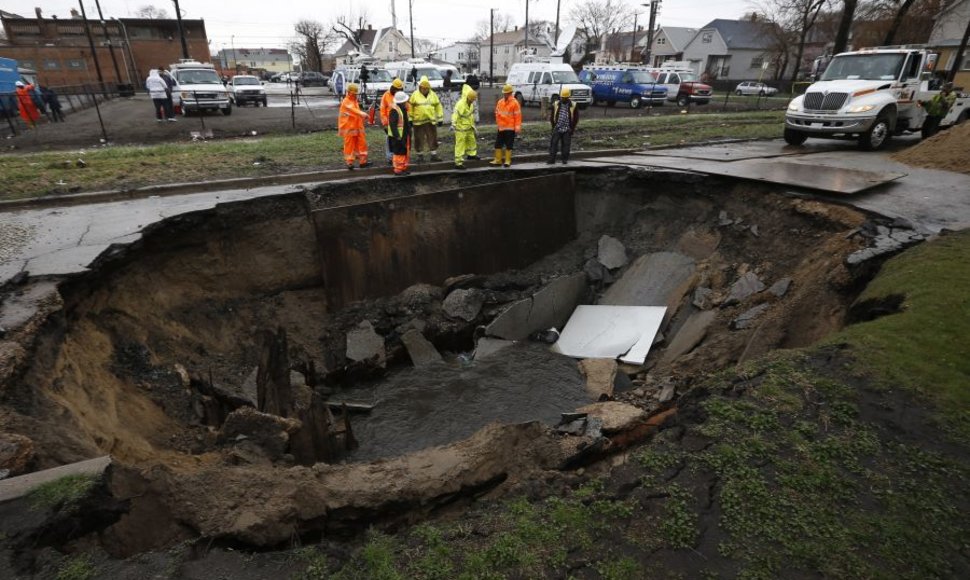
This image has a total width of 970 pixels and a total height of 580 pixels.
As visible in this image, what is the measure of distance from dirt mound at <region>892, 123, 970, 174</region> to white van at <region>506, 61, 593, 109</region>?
516 inches

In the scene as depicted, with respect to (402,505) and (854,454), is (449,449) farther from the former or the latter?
(854,454)

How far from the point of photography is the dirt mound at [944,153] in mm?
10172

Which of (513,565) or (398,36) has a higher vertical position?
(398,36)

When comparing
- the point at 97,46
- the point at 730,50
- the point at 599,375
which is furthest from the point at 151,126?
the point at 730,50

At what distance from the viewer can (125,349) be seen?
17.4 ft

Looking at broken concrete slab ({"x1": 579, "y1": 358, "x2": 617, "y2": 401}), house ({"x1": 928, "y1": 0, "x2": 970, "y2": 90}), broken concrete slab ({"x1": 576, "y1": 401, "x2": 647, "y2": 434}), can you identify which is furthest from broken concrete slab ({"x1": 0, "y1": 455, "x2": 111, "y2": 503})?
house ({"x1": 928, "y1": 0, "x2": 970, "y2": 90})

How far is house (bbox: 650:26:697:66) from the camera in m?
61.9

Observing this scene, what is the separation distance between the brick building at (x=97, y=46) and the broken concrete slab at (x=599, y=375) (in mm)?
44275

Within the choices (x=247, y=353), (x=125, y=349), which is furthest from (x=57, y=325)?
(x=247, y=353)

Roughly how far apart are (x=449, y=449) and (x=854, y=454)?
2.65m

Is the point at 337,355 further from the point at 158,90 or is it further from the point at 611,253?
the point at 158,90

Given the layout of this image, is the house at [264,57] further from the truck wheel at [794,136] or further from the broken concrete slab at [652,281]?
the broken concrete slab at [652,281]

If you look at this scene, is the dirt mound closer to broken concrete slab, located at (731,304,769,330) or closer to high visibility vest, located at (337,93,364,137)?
broken concrete slab, located at (731,304,769,330)

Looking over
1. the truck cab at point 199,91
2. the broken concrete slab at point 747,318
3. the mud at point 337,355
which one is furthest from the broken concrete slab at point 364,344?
the truck cab at point 199,91
